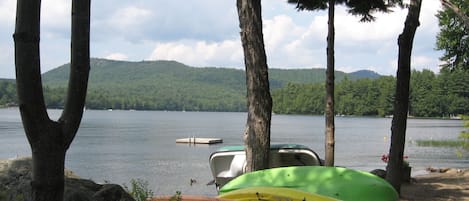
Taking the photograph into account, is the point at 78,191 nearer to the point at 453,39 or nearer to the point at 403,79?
the point at 403,79

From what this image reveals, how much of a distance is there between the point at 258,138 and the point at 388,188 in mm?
3080

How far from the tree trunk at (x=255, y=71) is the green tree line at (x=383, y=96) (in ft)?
382

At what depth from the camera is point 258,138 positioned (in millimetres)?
6234

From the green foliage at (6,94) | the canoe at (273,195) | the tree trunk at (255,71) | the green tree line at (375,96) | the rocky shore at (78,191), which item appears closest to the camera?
the rocky shore at (78,191)

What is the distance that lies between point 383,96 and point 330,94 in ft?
484

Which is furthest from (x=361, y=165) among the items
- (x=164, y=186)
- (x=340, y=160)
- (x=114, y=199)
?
(x=114, y=199)

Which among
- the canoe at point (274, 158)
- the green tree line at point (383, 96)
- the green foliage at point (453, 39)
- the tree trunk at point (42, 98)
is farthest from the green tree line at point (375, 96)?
the tree trunk at point (42, 98)

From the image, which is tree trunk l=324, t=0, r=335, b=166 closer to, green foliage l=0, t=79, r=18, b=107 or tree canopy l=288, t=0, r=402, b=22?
tree canopy l=288, t=0, r=402, b=22

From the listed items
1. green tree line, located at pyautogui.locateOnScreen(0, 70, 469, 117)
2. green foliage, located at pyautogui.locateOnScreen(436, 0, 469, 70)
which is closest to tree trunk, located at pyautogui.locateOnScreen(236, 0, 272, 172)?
green foliage, located at pyautogui.locateOnScreen(436, 0, 469, 70)

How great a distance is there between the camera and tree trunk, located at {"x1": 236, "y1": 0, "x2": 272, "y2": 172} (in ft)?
20.1

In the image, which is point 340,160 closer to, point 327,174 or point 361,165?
point 361,165

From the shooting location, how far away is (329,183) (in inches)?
320

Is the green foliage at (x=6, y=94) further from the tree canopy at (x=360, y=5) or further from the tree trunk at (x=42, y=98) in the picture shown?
the tree trunk at (x=42, y=98)

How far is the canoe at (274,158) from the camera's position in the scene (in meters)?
13.4
